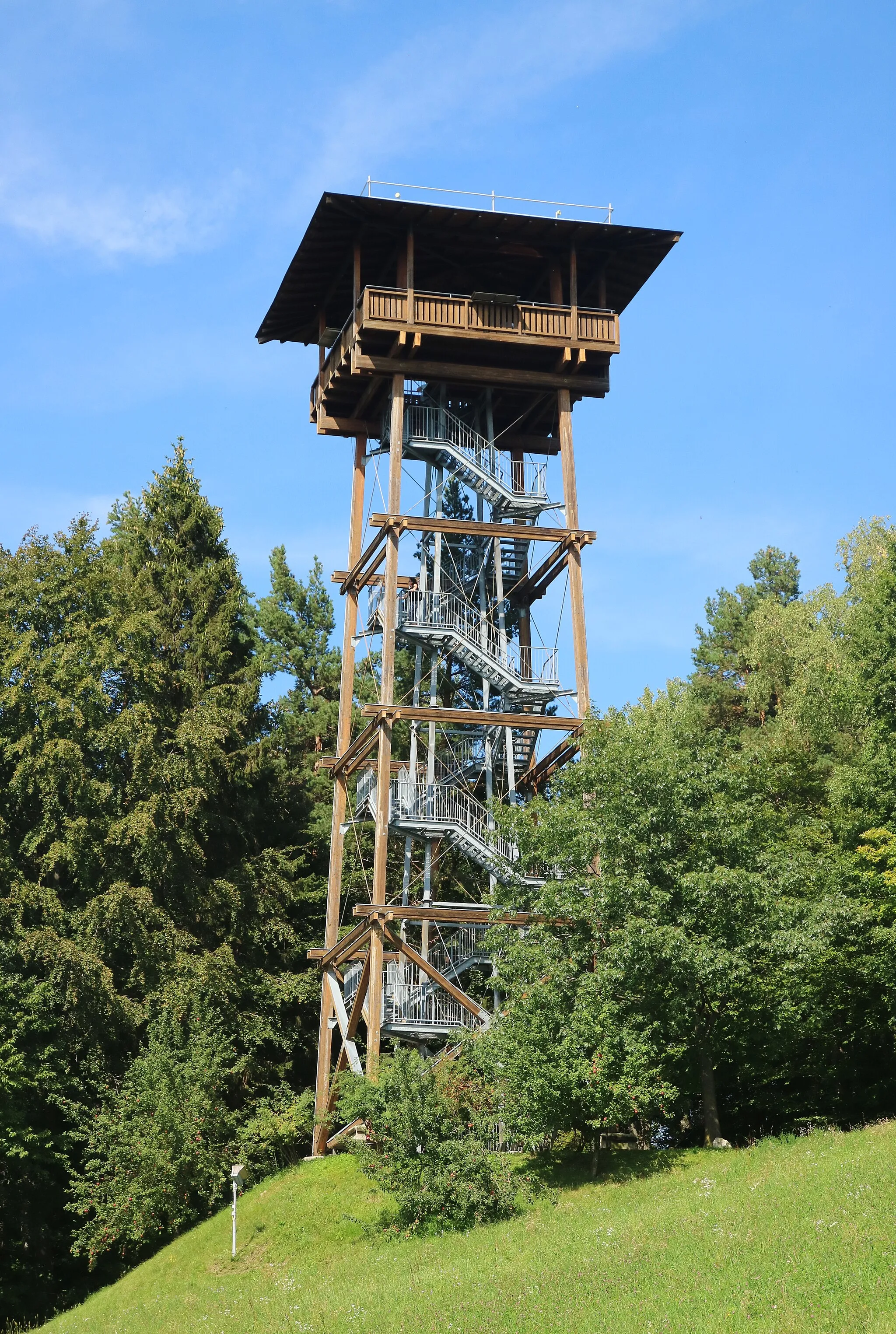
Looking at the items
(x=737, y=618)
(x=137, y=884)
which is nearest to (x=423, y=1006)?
(x=137, y=884)

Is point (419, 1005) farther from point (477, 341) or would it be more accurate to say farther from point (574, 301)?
point (574, 301)

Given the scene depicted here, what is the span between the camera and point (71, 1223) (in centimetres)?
3466

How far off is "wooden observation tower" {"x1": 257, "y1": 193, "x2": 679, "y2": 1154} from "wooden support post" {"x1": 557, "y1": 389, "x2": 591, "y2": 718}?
44 mm

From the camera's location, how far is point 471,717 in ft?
98.5

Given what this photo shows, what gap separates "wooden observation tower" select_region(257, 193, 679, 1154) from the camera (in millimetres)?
30328

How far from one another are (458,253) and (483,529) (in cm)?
647

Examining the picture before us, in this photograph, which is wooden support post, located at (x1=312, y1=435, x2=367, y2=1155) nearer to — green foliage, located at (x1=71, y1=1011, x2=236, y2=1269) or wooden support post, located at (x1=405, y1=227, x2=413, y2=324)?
green foliage, located at (x1=71, y1=1011, x2=236, y2=1269)

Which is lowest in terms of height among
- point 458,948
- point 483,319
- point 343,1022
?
point 343,1022

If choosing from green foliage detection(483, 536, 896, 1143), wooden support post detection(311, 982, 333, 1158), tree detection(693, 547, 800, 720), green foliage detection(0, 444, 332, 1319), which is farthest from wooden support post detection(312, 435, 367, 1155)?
tree detection(693, 547, 800, 720)

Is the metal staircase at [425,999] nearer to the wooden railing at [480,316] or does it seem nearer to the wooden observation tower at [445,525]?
the wooden observation tower at [445,525]

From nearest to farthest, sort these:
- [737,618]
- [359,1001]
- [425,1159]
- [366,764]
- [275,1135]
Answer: [425,1159]
[359,1001]
[275,1135]
[366,764]
[737,618]

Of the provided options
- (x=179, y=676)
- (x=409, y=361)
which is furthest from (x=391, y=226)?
(x=179, y=676)

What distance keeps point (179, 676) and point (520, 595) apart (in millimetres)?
9711

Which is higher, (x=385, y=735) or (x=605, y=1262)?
(x=385, y=735)
